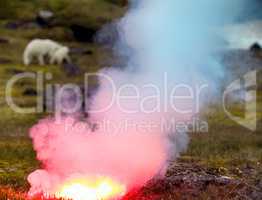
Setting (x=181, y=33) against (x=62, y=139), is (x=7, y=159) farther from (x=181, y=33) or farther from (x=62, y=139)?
(x=181, y=33)

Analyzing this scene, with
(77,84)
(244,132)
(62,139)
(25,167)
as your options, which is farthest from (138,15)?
(77,84)

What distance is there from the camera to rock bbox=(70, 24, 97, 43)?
118113 mm

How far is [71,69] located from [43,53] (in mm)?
11349

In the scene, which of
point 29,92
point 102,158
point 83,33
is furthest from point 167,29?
point 83,33

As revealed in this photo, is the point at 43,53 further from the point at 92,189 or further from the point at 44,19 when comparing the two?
the point at 92,189

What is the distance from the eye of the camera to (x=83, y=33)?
393ft

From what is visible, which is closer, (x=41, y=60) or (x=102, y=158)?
(x=102, y=158)

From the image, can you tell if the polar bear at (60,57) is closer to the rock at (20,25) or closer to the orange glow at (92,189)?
the rock at (20,25)

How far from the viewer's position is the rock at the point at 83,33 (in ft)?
388

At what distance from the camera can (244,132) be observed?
176 feet

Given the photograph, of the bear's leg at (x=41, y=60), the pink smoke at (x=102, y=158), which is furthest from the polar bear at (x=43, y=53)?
the pink smoke at (x=102, y=158)

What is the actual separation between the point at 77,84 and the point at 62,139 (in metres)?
48.6

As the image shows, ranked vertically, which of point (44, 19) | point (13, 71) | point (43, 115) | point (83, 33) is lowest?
point (43, 115)

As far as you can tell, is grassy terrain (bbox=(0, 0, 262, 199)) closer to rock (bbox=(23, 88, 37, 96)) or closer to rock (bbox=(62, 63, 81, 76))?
rock (bbox=(23, 88, 37, 96))
